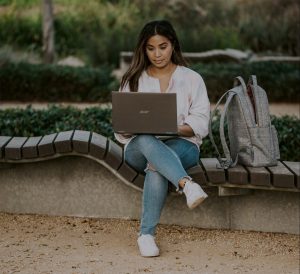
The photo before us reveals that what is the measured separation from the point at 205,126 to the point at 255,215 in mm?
674

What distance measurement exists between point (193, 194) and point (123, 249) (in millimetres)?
575

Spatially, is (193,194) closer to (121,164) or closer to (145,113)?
(145,113)

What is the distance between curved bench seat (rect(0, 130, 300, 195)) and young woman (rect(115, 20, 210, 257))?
3.6 inches

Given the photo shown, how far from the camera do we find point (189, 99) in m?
4.25

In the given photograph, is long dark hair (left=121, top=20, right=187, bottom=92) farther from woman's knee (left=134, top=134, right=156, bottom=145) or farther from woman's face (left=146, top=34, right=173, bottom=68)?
woman's knee (left=134, top=134, right=156, bottom=145)

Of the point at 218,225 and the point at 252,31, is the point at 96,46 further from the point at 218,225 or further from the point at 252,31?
the point at 218,225

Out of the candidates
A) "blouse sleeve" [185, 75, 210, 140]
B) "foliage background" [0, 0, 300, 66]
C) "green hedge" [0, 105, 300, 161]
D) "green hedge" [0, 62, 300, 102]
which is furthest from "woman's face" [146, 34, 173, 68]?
"foliage background" [0, 0, 300, 66]

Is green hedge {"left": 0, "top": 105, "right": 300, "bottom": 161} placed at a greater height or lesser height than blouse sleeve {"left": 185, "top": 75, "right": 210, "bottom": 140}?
lesser

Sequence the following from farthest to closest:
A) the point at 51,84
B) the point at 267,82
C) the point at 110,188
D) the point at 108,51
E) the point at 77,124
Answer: the point at 108,51, the point at 51,84, the point at 267,82, the point at 77,124, the point at 110,188

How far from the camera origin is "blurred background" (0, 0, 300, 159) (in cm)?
594

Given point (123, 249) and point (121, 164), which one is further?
point (121, 164)

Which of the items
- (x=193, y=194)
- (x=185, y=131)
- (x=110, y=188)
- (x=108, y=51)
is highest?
(x=108, y=51)

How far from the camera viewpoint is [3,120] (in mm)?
5566

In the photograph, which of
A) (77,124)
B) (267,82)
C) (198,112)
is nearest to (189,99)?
(198,112)
